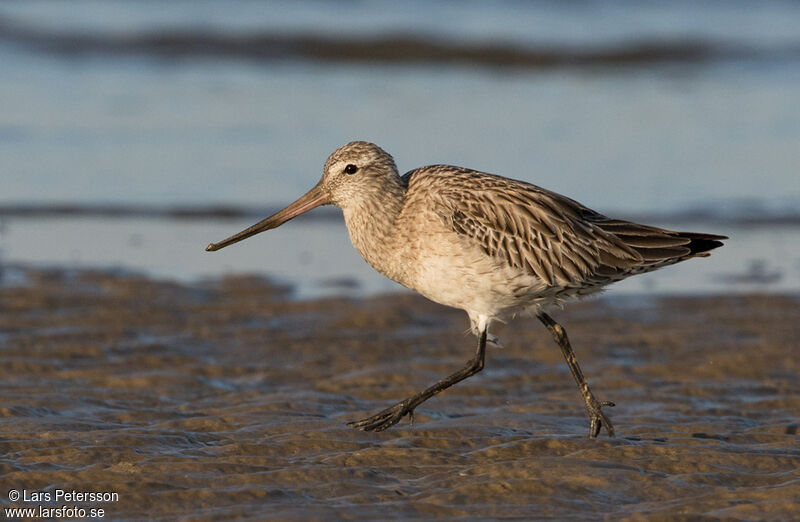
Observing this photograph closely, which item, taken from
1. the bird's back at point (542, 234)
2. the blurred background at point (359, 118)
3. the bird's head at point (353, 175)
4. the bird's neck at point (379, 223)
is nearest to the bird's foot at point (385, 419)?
the bird's neck at point (379, 223)

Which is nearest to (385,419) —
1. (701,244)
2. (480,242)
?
(480,242)

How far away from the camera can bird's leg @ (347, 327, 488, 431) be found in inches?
258

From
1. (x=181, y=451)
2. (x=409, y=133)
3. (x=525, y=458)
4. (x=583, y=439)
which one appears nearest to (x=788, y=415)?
(x=583, y=439)

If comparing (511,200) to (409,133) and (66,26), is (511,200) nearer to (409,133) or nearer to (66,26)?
(409,133)

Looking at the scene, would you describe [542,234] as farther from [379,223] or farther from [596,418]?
[596,418]

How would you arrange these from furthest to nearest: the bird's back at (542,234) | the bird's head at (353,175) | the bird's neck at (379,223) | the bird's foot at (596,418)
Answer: the bird's head at (353,175) < the bird's neck at (379,223) < the bird's back at (542,234) < the bird's foot at (596,418)

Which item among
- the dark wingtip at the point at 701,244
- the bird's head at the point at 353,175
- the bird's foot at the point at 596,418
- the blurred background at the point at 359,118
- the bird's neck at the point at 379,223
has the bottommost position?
the bird's foot at the point at 596,418

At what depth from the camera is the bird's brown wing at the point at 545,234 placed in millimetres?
6664

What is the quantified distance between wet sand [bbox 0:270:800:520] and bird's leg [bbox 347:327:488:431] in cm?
7

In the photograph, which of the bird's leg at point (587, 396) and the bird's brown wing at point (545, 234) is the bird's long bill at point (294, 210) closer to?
the bird's brown wing at point (545, 234)

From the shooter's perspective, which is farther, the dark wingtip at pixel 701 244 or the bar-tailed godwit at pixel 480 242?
the dark wingtip at pixel 701 244

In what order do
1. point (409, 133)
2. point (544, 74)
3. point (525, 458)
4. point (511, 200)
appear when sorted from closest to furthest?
point (525, 458) → point (511, 200) → point (409, 133) → point (544, 74)

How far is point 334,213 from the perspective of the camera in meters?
12.7

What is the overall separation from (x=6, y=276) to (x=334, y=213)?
387cm
